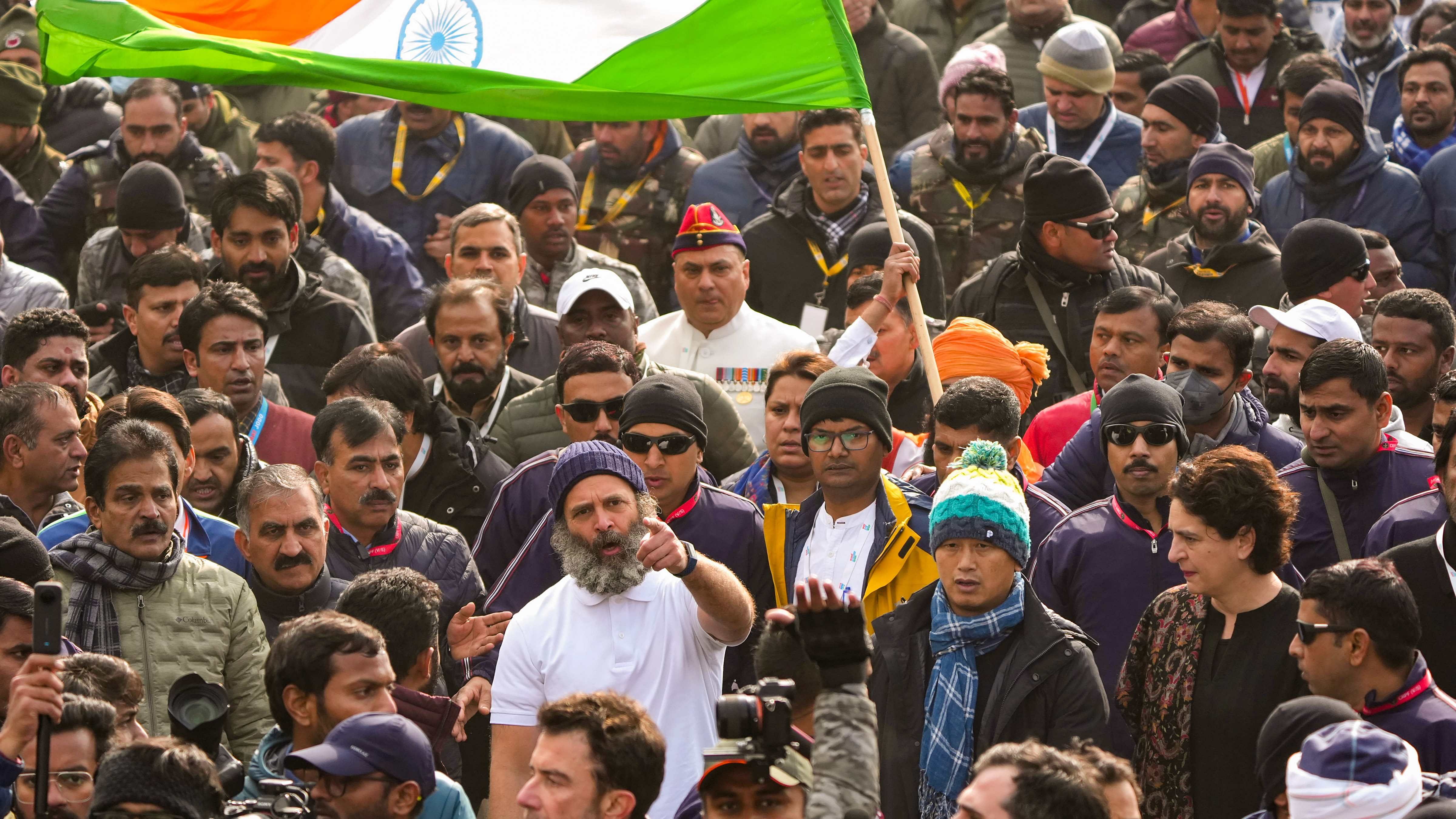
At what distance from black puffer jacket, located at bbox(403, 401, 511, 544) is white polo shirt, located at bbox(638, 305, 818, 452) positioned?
1356mm

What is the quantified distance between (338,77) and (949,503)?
2796 millimetres

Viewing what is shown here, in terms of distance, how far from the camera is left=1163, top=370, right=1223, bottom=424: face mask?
317 inches

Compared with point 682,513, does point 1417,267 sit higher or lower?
higher

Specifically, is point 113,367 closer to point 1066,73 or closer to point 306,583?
point 306,583

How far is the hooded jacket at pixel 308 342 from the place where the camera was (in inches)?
391

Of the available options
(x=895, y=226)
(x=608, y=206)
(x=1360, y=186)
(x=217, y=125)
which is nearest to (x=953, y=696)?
(x=895, y=226)

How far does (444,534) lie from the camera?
25.9 feet

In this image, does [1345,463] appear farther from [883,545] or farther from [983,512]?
[983,512]

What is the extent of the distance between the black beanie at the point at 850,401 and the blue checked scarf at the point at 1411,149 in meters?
5.30

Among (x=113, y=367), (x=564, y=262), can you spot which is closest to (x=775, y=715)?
(x=113, y=367)

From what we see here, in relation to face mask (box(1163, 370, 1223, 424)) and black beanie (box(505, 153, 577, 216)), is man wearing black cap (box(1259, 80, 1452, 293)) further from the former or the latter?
black beanie (box(505, 153, 577, 216))

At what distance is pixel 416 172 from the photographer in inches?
473

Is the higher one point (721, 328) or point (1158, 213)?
point (1158, 213)

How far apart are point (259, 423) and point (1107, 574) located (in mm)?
3914
